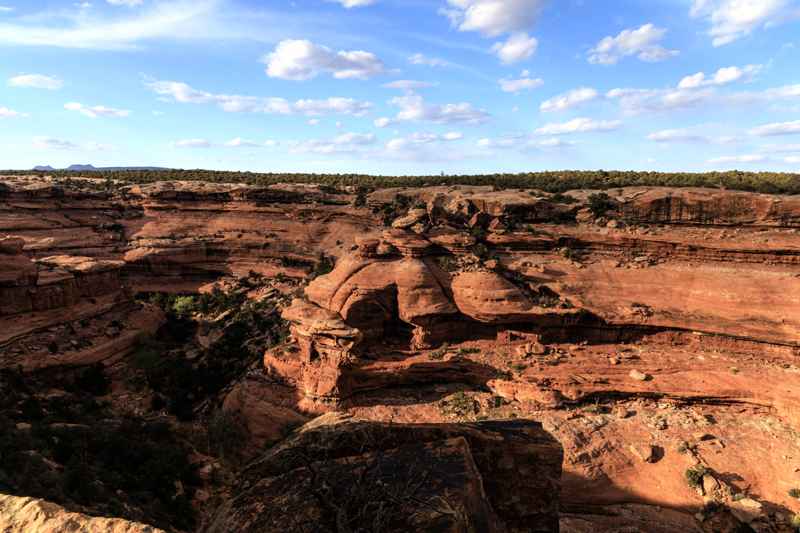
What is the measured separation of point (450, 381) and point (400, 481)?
657 inches

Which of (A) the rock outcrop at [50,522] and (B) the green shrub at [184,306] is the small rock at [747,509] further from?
(B) the green shrub at [184,306]

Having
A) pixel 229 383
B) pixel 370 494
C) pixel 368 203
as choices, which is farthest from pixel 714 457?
pixel 368 203

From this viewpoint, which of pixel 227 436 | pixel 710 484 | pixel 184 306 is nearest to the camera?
pixel 710 484

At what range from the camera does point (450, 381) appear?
22016 mm

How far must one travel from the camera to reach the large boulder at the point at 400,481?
5.28m

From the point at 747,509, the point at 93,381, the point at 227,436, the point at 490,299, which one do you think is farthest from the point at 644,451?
the point at 93,381

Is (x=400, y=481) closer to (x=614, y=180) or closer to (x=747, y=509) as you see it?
(x=747, y=509)

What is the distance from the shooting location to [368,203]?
1708 inches

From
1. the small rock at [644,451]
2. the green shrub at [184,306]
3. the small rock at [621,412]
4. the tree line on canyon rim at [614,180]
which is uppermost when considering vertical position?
the tree line on canyon rim at [614,180]

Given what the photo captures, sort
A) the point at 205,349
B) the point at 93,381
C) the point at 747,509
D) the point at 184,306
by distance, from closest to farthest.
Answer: the point at 747,509 → the point at 93,381 → the point at 205,349 → the point at 184,306

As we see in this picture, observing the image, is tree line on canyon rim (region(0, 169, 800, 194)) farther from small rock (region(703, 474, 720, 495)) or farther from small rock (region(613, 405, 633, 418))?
small rock (region(703, 474, 720, 495))

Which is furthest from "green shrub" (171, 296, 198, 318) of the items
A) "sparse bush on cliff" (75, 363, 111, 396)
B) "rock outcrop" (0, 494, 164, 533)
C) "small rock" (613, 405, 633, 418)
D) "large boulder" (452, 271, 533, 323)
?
"small rock" (613, 405, 633, 418)

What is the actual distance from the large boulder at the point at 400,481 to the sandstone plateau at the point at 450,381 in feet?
0.13

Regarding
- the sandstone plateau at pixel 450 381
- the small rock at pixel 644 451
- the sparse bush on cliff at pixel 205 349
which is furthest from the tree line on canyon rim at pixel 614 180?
the small rock at pixel 644 451
